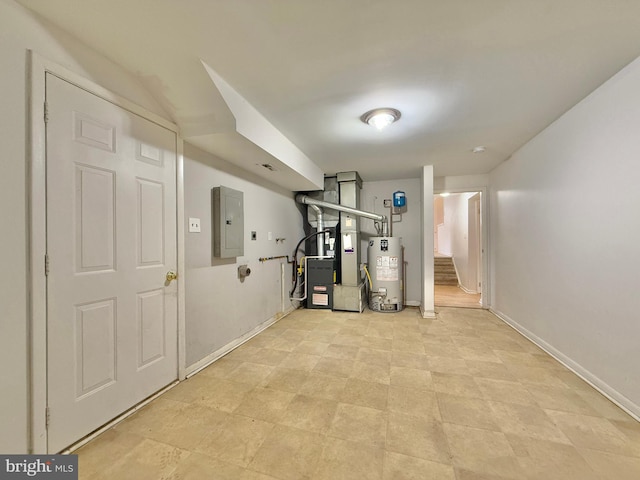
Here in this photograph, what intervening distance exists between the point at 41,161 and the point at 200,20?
116cm

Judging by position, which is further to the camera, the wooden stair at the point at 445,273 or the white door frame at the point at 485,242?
the wooden stair at the point at 445,273

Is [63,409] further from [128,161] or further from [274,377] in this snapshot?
[128,161]

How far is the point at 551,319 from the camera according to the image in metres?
2.60

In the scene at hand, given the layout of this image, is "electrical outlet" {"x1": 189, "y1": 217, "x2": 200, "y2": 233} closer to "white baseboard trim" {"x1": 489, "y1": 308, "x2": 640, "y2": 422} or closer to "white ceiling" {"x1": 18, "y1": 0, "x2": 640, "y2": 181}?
"white ceiling" {"x1": 18, "y1": 0, "x2": 640, "y2": 181}

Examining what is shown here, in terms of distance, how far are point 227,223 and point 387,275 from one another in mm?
2803

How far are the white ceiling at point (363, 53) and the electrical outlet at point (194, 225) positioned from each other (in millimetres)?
789

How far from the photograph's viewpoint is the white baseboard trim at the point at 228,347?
7.50 ft

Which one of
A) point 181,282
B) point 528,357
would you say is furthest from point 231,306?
point 528,357

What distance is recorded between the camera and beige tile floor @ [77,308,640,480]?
1.29m

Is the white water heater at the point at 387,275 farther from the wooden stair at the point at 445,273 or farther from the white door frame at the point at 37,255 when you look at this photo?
the white door frame at the point at 37,255

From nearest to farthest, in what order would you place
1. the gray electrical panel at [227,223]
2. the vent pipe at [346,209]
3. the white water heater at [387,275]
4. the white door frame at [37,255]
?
the white door frame at [37,255], the gray electrical panel at [227,223], the white water heater at [387,275], the vent pipe at [346,209]

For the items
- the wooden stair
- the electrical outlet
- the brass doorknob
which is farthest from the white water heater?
the wooden stair

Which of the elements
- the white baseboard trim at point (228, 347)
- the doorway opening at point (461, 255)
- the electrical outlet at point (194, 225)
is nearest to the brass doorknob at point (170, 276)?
the electrical outlet at point (194, 225)

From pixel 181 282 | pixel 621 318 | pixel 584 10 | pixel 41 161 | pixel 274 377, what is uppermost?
pixel 584 10
